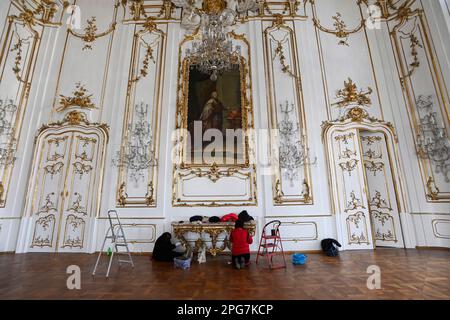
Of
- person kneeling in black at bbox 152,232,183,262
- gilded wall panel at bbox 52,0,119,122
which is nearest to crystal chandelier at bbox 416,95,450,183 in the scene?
person kneeling in black at bbox 152,232,183,262

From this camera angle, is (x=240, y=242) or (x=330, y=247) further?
(x=330, y=247)

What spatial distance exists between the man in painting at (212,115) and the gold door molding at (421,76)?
4544 mm

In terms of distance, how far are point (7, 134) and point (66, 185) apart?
70.9 inches

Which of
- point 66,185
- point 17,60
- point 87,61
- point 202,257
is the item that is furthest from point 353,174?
point 17,60

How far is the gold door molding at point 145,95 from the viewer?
5410 mm

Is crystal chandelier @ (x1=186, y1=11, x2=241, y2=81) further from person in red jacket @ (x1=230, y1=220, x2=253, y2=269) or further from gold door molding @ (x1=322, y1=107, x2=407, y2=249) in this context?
gold door molding @ (x1=322, y1=107, x2=407, y2=249)

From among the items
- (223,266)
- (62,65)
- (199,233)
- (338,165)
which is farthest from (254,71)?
(62,65)

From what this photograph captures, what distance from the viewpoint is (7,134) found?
219 inches

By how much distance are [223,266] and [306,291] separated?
1662 millimetres

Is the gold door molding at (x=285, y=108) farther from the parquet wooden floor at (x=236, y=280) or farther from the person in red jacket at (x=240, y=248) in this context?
the person in red jacket at (x=240, y=248)

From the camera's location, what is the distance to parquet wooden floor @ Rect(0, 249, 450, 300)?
2.52 meters

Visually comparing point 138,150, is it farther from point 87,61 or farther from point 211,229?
point 87,61

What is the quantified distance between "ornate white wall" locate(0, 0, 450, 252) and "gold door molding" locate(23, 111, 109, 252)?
0.07 m

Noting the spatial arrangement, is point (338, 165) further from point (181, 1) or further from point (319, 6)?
point (181, 1)
